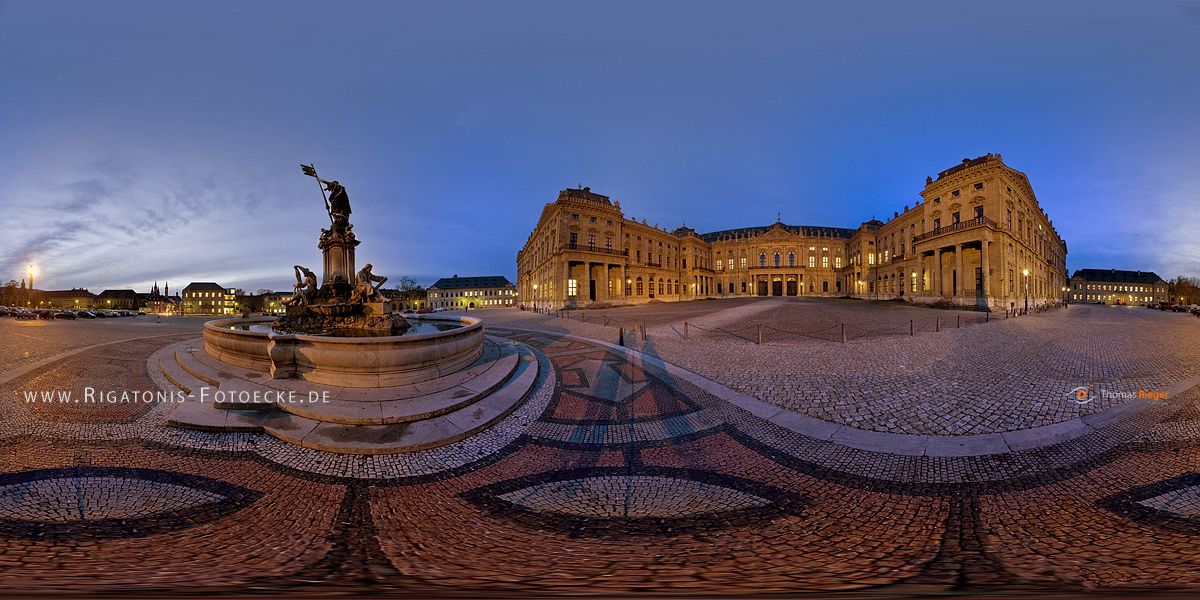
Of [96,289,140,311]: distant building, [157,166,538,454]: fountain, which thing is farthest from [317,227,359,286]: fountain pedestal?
[96,289,140,311]: distant building

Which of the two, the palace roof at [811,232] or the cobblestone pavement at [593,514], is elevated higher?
the palace roof at [811,232]

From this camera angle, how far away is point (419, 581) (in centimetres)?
252

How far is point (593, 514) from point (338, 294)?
11560mm

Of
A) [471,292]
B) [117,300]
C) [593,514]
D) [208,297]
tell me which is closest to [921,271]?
[593,514]

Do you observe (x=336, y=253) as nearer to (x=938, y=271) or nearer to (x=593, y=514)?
(x=593, y=514)

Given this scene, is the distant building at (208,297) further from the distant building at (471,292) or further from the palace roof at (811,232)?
the palace roof at (811,232)

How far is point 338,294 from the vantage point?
1169cm

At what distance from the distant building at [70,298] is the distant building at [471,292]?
80.5 metres

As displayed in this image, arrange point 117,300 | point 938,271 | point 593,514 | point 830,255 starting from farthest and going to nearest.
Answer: point 117,300, point 830,255, point 938,271, point 593,514

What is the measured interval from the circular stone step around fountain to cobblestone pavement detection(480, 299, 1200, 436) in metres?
4.48

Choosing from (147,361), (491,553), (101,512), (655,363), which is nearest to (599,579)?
(491,553)

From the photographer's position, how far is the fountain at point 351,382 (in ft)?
16.5

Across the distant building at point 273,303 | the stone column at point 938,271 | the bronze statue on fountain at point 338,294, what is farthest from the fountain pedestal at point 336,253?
the distant building at point 273,303

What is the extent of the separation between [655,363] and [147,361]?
12120 millimetres
